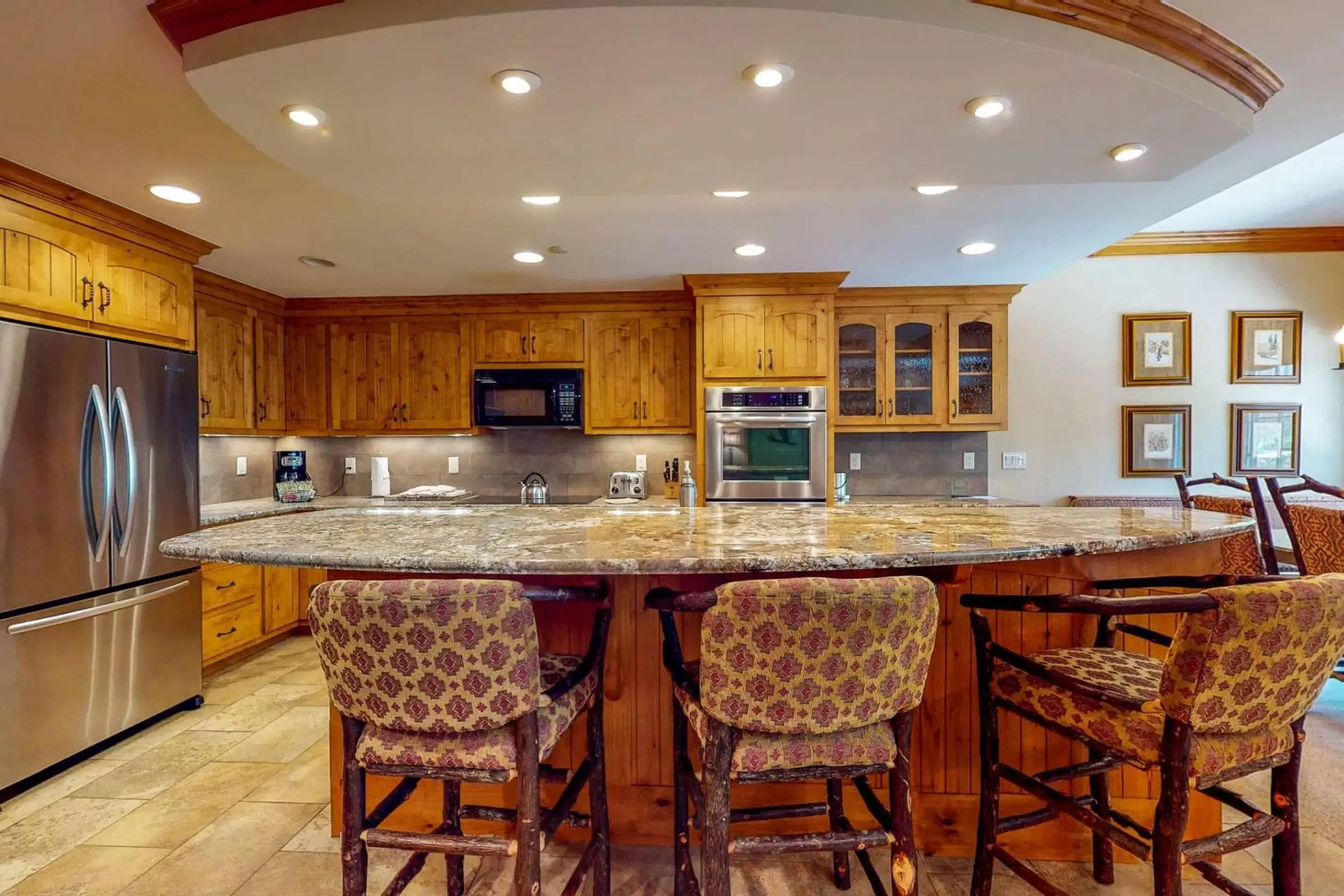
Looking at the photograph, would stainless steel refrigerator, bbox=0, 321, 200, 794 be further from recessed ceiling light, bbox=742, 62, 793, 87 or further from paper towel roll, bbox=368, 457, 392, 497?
recessed ceiling light, bbox=742, 62, 793, 87

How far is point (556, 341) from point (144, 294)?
6.83 ft

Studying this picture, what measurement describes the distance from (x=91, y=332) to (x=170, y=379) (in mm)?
309

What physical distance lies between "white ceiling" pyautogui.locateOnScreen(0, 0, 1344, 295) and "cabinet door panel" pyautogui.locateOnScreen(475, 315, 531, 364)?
1305 mm

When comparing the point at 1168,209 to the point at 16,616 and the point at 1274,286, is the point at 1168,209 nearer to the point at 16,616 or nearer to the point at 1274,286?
the point at 1274,286

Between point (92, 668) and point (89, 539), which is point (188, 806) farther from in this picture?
point (89, 539)

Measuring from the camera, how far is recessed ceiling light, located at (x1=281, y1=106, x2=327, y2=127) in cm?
148

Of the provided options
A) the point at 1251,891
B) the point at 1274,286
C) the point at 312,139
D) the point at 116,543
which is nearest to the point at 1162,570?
the point at 1251,891

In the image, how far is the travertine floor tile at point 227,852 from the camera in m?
1.67

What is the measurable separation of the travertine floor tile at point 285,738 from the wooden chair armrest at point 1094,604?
2.29 metres

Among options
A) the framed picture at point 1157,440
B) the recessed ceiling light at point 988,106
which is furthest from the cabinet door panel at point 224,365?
the framed picture at point 1157,440

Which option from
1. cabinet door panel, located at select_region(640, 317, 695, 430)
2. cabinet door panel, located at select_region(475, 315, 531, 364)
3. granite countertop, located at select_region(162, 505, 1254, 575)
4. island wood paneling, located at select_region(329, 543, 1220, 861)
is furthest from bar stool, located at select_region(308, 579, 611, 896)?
cabinet door panel, located at select_region(475, 315, 531, 364)

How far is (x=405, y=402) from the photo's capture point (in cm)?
412

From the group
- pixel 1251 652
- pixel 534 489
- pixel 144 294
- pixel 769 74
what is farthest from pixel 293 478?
pixel 1251 652

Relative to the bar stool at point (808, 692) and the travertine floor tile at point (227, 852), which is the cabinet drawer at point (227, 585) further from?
the bar stool at point (808, 692)
